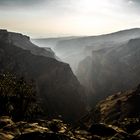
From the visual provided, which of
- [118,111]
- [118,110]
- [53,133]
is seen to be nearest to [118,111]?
[118,111]

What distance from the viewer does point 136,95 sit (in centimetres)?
15275

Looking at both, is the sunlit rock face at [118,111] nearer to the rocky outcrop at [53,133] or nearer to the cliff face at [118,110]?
the cliff face at [118,110]

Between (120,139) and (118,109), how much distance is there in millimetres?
81823

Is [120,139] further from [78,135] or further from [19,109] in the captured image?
[19,109]

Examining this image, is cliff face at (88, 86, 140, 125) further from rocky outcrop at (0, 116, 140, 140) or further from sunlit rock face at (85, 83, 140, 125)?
rocky outcrop at (0, 116, 140, 140)

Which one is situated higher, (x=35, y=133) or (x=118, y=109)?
(x=35, y=133)

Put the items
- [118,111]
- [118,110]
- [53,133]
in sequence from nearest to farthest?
[53,133], [118,111], [118,110]

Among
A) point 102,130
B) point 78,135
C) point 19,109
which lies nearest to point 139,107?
point 19,109

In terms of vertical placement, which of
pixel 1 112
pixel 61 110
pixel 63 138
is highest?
pixel 63 138

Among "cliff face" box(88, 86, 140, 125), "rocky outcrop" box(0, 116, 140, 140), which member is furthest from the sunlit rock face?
"rocky outcrop" box(0, 116, 140, 140)

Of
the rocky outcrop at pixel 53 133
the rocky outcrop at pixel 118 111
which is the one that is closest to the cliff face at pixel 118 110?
the rocky outcrop at pixel 118 111

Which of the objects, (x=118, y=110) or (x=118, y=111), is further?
(x=118, y=110)

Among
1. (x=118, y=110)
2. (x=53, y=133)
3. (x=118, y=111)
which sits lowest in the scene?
(x=118, y=111)

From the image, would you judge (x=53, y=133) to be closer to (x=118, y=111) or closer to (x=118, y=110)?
(x=118, y=111)
